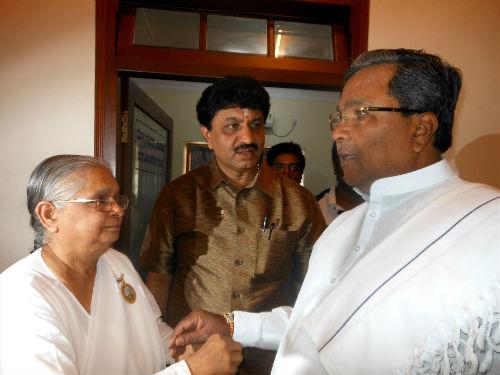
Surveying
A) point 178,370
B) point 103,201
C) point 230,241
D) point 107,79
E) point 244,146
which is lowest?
point 178,370

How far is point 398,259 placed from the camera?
3.52 ft

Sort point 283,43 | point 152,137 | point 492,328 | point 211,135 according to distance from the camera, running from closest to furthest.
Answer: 1. point 492,328
2. point 211,135
3. point 283,43
4. point 152,137

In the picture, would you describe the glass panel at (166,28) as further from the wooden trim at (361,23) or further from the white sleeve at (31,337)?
the white sleeve at (31,337)

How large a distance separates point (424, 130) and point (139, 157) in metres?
2.62

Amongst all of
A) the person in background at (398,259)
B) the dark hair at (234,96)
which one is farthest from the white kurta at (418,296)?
the dark hair at (234,96)

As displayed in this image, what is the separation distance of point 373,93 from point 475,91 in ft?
6.31

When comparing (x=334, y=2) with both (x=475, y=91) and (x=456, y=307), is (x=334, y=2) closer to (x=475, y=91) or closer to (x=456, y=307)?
(x=475, y=91)

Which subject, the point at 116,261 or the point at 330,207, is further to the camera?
the point at 330,207

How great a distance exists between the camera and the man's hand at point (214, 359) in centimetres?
132

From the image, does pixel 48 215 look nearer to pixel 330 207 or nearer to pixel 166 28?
pixel 166 28

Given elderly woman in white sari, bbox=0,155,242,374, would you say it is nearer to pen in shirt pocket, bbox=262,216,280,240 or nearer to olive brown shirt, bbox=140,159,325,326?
olive brown shirt, bbox=140,159,325,326

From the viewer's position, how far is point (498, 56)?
2.79 m

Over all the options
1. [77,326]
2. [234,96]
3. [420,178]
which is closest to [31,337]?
[77,326]

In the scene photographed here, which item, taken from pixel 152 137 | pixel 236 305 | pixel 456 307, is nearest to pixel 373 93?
pixel 456 307
